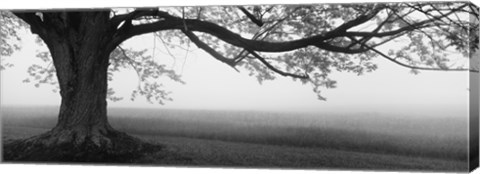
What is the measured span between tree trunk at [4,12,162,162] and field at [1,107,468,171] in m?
0.20

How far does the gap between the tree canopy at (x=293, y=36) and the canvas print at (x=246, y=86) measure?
0.01m

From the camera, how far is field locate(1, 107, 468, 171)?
10398 millimetres

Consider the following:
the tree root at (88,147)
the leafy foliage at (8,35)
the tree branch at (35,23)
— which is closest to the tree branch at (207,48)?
the tree root at (88,147)

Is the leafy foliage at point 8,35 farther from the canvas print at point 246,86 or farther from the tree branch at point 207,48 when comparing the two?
the tree branch at point 207,48

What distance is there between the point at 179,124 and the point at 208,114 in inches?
17.5

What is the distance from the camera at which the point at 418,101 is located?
10.4m

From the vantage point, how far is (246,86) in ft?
35.8

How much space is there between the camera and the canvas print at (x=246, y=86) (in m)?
10.4

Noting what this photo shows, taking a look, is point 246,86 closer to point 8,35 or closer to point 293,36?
point 293,36

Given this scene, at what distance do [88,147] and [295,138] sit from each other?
9.54ft

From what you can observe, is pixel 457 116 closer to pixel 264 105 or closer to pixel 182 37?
pixel 264 105

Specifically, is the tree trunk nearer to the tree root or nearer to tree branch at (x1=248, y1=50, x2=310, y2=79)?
the tree root

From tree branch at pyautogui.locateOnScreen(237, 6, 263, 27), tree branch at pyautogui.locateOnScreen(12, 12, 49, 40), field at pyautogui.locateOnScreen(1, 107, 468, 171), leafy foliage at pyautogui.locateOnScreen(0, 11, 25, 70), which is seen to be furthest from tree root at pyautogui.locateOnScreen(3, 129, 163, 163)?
tree branch at pyautogui.locateOnScreen(237, 6, 263, 27)

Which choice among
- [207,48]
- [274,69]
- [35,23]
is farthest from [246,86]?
[35,23]
